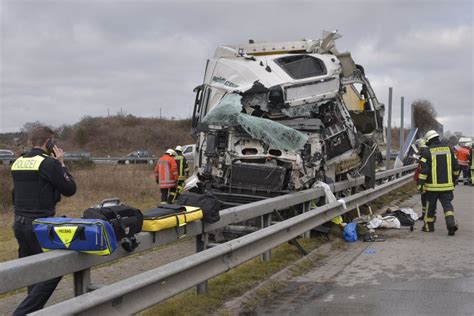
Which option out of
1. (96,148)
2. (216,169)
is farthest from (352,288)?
(96,148)

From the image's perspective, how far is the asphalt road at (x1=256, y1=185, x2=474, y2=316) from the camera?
4.84m

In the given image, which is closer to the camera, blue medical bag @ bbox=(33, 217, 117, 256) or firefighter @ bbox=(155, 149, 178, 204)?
blue medical bag @ bbox=(33, 217, 117, 256)

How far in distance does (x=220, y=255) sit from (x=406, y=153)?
687 inches

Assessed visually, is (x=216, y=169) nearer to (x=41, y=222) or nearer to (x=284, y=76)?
(x=284, y=76)

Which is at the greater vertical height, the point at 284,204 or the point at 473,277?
the point at 284,204

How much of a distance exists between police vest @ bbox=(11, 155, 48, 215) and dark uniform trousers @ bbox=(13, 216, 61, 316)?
0.12 meters

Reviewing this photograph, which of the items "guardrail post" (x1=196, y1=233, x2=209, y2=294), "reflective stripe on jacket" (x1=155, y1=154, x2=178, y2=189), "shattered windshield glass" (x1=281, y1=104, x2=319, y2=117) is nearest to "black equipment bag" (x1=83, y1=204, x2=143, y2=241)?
"guardrail post" (x1=196, y1=233, x2=209, y2=294)

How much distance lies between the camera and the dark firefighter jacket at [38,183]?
14.0 ft

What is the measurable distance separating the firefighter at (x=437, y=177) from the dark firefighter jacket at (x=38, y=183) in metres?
6.64

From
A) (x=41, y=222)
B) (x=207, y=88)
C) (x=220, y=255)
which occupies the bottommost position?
(x=220, y=255)

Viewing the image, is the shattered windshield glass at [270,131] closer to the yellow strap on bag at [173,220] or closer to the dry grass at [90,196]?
the yellow strap on bag at [173,220]

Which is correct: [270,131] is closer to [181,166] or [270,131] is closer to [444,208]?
[444,208]

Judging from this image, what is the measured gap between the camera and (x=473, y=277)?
5.94 m

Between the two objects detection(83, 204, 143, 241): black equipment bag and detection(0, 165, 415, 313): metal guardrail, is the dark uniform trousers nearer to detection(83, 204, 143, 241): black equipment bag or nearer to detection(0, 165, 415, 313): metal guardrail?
detection(0, 165, 415, 313): metal guardrail
